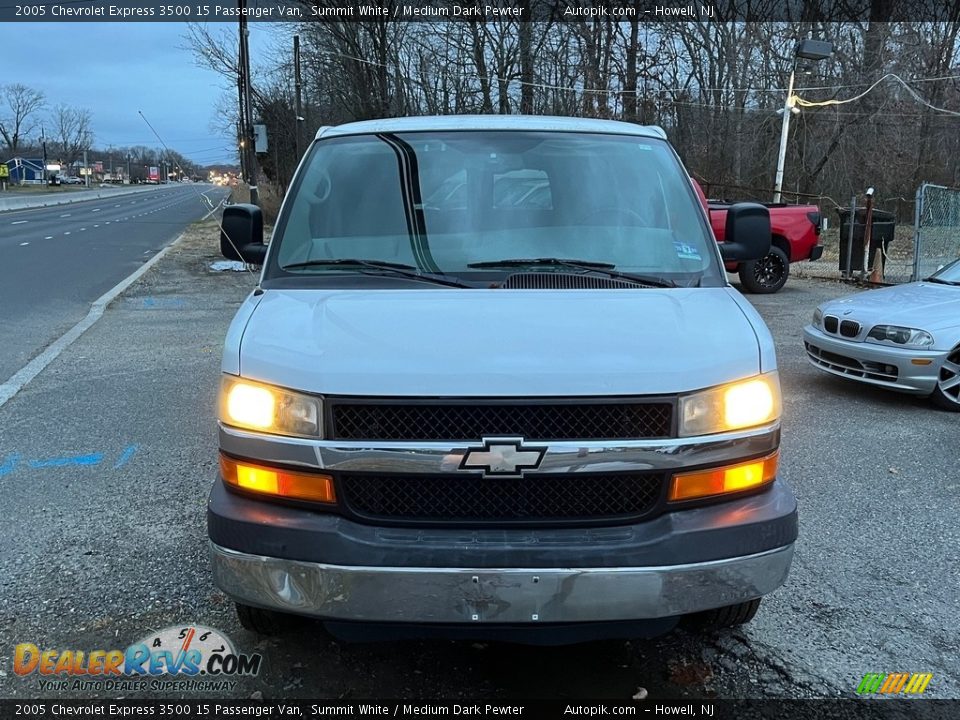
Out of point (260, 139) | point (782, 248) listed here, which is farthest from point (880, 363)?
point (260, 139)

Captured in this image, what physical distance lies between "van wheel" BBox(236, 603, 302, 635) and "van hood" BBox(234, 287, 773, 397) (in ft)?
3.05

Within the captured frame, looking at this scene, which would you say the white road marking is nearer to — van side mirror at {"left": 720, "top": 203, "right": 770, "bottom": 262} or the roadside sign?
the roadside sign

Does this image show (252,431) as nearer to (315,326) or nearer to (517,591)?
(315,326)

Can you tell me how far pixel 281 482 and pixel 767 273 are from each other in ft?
41.4

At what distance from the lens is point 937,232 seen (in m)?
13.3

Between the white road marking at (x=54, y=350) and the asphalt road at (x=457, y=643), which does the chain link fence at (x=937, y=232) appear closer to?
the asphalt road at (x=457, y=643)

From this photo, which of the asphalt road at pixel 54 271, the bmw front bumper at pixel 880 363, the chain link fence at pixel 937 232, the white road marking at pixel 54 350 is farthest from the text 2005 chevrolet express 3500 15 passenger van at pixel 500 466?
the chain link fence at pixel 937 232

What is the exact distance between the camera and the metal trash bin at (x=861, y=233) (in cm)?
1441

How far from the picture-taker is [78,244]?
73.4ft

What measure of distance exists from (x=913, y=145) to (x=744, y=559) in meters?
29.7

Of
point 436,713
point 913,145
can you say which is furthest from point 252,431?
point 913,145

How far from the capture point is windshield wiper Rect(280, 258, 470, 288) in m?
3.02

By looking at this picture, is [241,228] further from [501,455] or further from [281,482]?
[501,455]

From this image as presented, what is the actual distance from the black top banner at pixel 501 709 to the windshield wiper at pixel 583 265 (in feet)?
5.29
